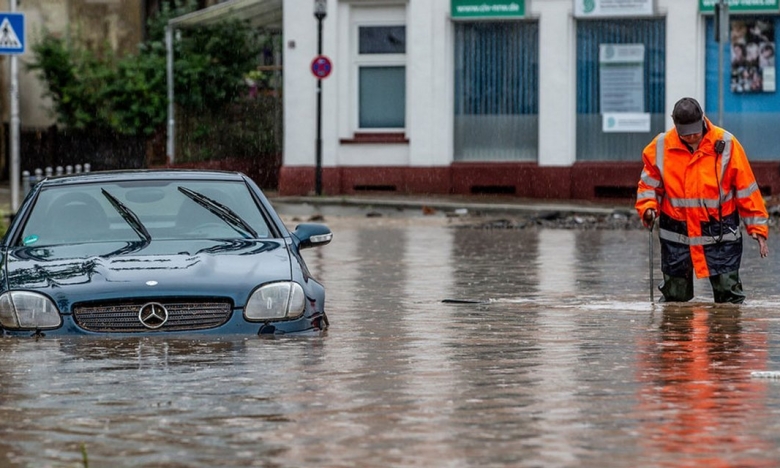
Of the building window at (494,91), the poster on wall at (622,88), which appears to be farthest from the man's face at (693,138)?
the building window at (494,91)

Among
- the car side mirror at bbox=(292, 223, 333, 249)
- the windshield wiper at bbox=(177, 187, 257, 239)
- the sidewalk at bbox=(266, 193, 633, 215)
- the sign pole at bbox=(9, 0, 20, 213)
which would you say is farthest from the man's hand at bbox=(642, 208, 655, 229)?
the sign pole at bbox=(9, 0, 20, 213)

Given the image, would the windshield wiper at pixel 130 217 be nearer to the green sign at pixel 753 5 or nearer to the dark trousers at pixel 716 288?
the dark trousers at pixel 716 288

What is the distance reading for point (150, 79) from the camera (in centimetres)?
3656

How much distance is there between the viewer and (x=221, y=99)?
3656cm

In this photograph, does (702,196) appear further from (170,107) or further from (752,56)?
(170,107)

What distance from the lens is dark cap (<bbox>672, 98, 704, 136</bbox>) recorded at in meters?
12.0

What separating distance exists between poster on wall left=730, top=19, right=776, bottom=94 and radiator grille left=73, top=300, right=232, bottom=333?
21000mm

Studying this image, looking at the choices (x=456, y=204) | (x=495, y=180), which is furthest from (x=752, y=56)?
(x=456, y=204)

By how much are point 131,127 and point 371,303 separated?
23.4 metres

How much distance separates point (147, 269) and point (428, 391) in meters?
2.00

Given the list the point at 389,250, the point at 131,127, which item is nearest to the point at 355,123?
the point at 131,127

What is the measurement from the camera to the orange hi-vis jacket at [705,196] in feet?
40.1

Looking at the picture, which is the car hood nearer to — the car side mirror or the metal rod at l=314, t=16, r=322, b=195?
the car side mirror

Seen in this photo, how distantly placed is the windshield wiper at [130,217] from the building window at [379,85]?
789 inches
